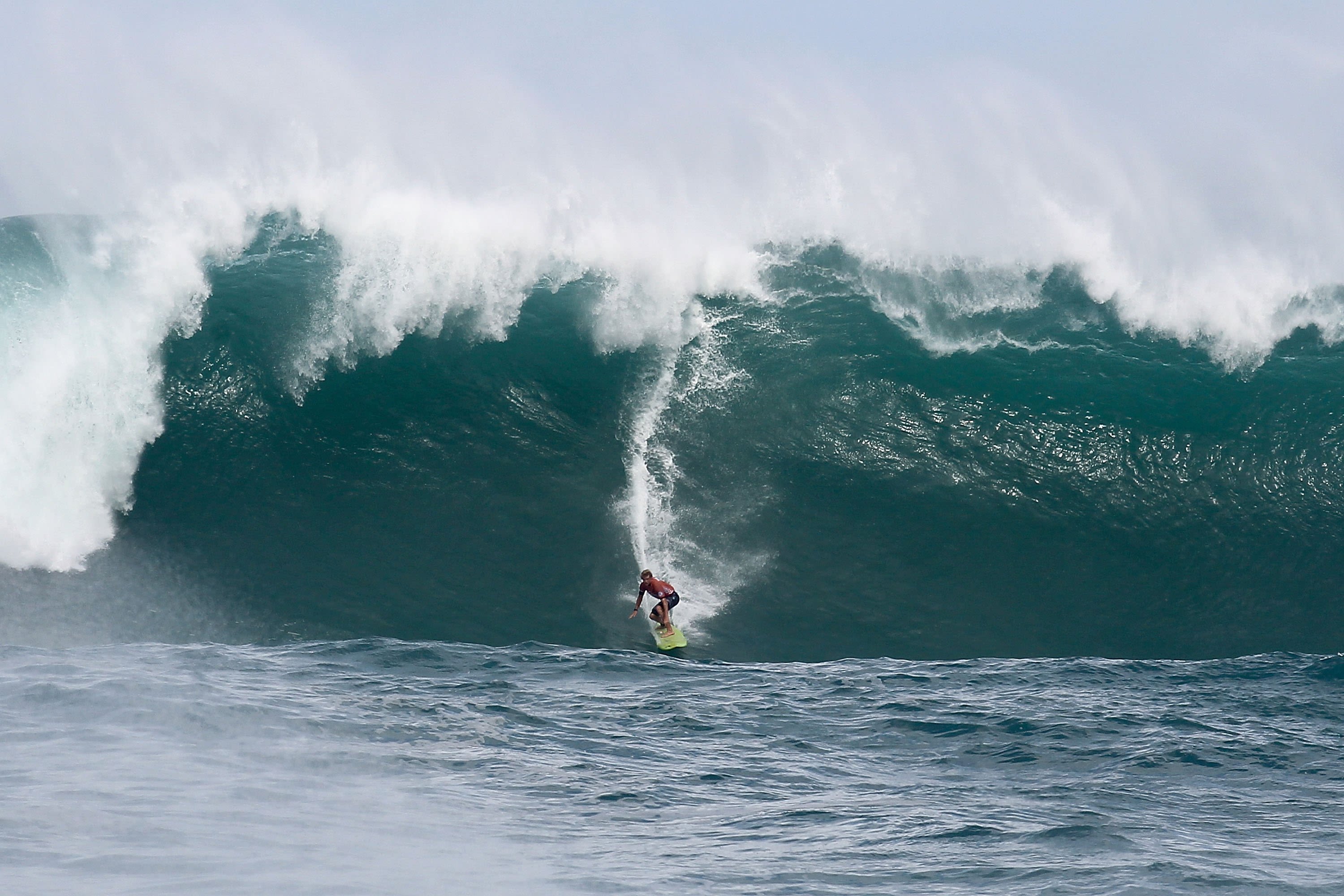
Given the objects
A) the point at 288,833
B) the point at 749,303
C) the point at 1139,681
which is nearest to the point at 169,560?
the point at 288,833

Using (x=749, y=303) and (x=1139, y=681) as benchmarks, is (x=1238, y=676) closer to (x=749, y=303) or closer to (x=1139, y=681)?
(x=1139, y=681)

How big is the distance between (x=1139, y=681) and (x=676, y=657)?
5.96m

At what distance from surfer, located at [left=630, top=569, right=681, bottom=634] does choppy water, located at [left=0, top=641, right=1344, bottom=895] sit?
2.33 ft

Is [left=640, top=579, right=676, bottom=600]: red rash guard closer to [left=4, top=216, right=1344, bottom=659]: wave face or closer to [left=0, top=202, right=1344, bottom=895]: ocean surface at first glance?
[left=0, top=202, right=1344, bottom=895]: ocean surface

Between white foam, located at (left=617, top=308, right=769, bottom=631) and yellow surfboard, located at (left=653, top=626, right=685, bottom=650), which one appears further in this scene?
white foam, located at (left=617, top=308, right=769, bottom=631)

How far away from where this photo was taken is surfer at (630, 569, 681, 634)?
1490 centimetres

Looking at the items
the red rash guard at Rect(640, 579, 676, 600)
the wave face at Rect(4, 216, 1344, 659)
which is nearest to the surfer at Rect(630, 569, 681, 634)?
the red rash guard at Rect(640, 579, 676, 600)

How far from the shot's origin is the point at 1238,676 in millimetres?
13734

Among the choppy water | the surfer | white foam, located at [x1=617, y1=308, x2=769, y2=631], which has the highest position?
white foam, located at [x1=617, y1=308, x2=769, y2=631]

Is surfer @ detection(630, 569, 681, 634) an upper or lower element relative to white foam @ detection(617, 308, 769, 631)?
lower

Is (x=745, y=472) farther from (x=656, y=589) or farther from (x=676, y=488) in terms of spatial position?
(x=656, y=589)

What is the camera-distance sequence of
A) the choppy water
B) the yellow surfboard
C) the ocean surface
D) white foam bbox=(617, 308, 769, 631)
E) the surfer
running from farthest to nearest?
white foam bbox=(617, 308, 769, 631) → the surfer → the yellow surfboard → the ocean surface → the choppy water

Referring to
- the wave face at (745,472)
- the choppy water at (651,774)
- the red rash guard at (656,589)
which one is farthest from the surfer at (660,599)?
the choppy water at (651,774)

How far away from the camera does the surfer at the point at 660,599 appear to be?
1490 cm
